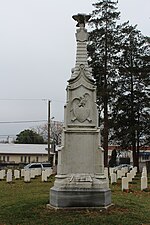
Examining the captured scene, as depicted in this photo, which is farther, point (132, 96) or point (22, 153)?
point (22, 153)

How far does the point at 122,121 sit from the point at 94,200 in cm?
2622

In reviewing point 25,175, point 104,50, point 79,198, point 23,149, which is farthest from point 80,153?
point 23,149

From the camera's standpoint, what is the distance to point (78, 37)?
12133mm

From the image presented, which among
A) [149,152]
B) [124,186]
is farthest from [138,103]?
[149,152]

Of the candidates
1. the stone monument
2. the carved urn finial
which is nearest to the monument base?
the stone monument

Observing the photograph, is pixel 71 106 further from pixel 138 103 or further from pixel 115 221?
pixel 138 103

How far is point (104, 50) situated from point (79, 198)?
2554 cm

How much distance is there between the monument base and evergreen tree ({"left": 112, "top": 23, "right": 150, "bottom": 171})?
25113 mm

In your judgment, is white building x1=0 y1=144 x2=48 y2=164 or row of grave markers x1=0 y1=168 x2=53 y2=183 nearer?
row of grave markers x1=0 y1=168 x2=53 y2=183

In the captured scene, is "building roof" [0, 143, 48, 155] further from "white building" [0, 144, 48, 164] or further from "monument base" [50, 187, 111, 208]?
"monument base" [50, 187, 111, 208]

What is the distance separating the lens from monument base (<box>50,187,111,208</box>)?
34.5 feet

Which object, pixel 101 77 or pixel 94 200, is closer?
pixel 94 200

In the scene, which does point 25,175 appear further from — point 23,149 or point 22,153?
point 23,149

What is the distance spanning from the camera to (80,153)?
11.1 metres
